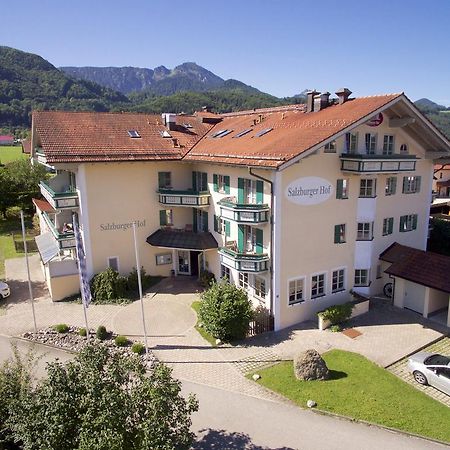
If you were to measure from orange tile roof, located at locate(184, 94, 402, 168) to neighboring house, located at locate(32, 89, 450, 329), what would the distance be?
13 centimetres

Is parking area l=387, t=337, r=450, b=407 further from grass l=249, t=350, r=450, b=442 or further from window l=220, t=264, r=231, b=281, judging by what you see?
window l=220, t=264, r=231, b=281

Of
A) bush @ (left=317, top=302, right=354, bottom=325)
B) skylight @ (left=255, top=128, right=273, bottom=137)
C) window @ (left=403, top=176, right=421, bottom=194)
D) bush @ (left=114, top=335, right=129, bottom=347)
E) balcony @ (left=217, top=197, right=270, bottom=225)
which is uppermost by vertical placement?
skylight @ (left=255, top=128, right=273, bottom=137)

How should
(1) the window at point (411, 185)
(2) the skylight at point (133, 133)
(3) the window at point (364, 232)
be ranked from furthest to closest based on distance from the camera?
(2) the skylight at point (133, 133), (1) the window at point (411, 185), (3) the window at point (364, 232)

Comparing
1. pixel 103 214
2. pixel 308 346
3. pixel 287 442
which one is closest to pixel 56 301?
pixel 103 214

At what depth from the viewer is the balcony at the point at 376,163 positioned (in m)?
24.1

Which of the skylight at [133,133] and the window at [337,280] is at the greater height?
the skylight at [133,133]

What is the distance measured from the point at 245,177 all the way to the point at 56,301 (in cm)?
1571

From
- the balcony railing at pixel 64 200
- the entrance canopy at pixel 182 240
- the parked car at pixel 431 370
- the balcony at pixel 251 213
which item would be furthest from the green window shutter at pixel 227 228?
the parked car at pixel 431 370

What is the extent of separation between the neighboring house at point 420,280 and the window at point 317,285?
4355 millimetres

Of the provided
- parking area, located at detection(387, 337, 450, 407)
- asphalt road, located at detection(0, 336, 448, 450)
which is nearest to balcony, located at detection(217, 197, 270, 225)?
asphalt road, located at detection(0, 336, 448, 450)

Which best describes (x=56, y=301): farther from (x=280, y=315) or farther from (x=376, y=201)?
(x=376, y=201)

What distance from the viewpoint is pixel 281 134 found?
25953 millimetres

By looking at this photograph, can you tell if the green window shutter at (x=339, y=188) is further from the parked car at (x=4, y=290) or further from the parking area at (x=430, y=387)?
the parked car at (x=4, y=290)

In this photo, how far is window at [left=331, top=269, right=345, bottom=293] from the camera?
26078mm
